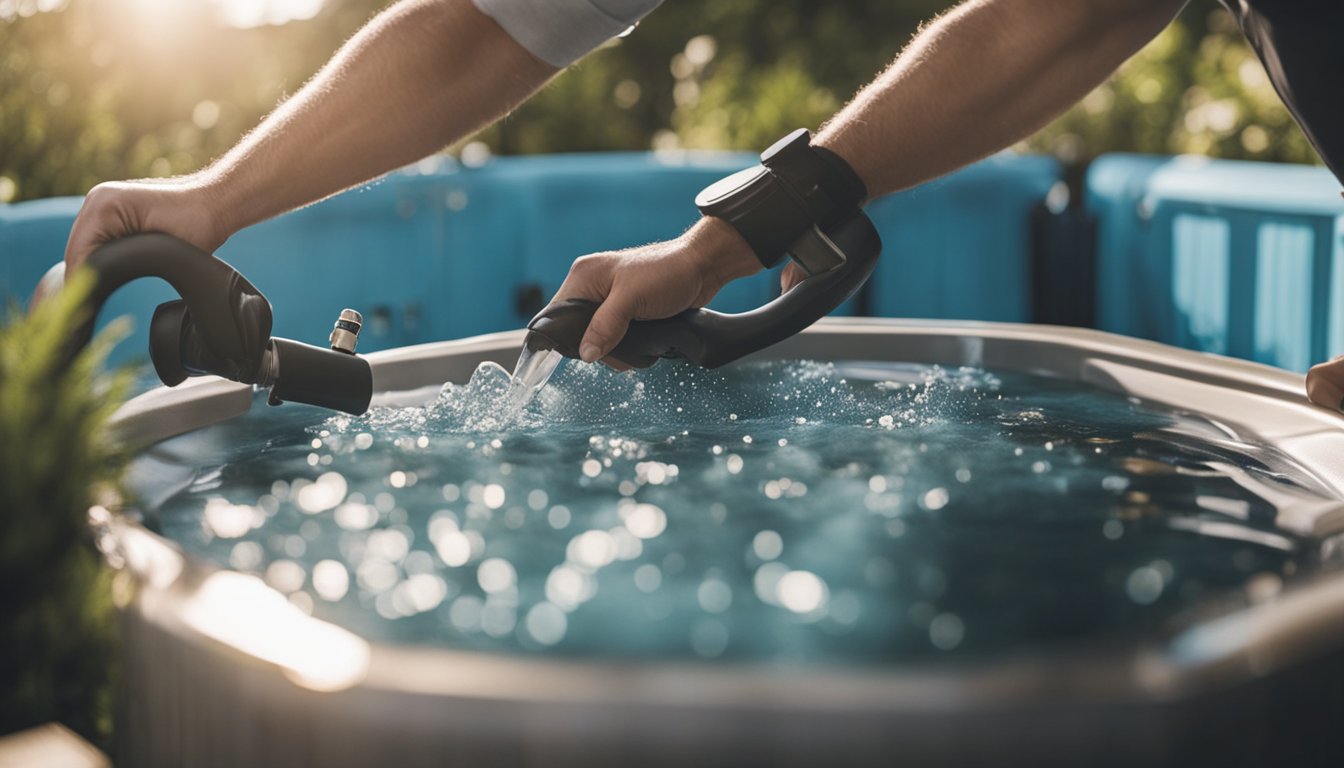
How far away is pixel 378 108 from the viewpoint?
6.03 feet

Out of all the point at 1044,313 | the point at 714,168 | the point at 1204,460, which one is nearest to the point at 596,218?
the point at 714,168

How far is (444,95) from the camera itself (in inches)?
74.6

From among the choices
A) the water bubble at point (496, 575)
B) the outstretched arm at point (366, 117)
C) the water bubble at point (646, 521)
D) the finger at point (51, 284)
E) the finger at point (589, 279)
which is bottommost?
the water bubble at point (646, 521)

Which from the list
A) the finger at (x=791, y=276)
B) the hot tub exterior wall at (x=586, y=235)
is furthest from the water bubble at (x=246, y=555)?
the hot tub exterior wall at (x=586, y=235)

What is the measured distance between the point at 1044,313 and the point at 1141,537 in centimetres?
398

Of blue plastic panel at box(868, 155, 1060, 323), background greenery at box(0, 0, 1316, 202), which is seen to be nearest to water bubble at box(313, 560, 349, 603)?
background greenery at box(0, 0, 1316, 202)

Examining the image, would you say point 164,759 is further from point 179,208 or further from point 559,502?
point 179,208

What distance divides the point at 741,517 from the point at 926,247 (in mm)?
3904

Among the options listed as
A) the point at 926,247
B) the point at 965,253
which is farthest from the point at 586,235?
the point at 965,253

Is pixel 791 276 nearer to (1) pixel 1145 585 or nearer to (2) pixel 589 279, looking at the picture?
(2) pixel 589 279

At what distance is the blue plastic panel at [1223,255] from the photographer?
329 cm

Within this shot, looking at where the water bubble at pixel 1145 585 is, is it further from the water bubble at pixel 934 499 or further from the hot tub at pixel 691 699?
the water bubble at pixel 934 499

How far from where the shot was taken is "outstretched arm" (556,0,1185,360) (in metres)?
1.82

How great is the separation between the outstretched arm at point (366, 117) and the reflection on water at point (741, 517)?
0.32m
